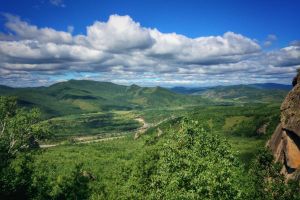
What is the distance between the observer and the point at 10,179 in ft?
224

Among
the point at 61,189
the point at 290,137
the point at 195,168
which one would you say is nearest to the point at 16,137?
the point at 61,189

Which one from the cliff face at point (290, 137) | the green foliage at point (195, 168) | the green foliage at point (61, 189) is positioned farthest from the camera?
the cliff face at point (290, 137)

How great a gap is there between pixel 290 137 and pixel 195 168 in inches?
1956

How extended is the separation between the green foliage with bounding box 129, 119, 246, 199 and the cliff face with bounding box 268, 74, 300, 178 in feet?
85.1

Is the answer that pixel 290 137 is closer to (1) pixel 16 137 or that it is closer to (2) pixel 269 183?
(2) pixel 269 183

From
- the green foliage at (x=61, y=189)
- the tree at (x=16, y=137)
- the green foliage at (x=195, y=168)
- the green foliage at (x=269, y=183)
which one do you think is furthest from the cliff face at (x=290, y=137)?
the tree at (x=16, y=137)

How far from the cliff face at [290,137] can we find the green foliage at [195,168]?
25930 millimetres

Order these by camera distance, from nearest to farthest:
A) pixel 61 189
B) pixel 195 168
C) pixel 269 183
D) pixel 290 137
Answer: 1. pixel 195 168
2. pixel 269 183
3. pixel 290 137
4. pixel 61 189

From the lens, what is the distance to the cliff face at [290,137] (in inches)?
3196

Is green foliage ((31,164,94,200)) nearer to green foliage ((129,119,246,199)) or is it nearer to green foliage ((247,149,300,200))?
green foliage ((129,119,246,199))

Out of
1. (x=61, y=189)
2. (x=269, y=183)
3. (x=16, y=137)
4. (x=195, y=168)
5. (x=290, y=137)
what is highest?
(x=16, y=137)

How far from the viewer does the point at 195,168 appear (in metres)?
48.4

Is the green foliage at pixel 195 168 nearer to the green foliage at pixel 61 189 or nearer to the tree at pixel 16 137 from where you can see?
the green foliage at pixel 61 189

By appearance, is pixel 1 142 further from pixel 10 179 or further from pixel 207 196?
pixel 207 196
